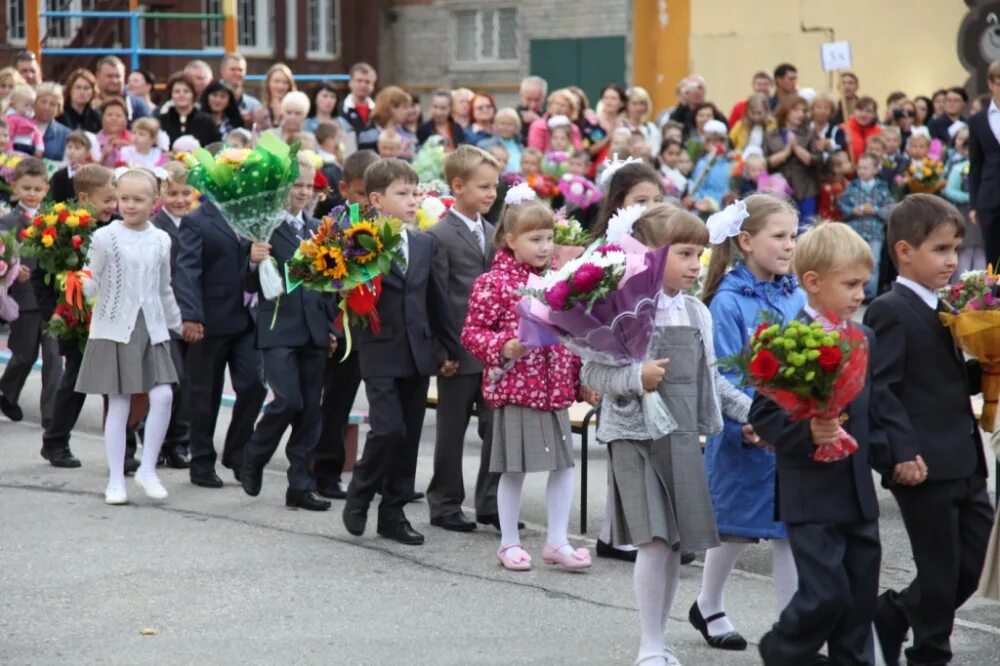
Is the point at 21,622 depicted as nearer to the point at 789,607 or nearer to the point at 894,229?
the point at 789,607

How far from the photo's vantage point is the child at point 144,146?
14.3 m

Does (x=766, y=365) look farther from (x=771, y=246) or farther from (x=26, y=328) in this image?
(x=26, y=328)

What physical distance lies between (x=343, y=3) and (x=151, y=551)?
26.7 meters

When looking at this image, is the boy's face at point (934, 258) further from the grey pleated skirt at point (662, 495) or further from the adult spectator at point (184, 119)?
the adult spectator at point (184, 119)

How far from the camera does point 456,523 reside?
8.41 metres

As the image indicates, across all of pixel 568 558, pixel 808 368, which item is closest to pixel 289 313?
pixel 568 558

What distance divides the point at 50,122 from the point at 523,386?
360 inches

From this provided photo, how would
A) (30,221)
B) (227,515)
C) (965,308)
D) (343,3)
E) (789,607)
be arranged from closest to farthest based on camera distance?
1. (789,607)
2. (965,308)
3. (227,515)
4. (30,221)
5. (343,3)

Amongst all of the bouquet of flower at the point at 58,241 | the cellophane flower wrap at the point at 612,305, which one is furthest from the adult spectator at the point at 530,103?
the cellophane flower wrap at the point at 612,305

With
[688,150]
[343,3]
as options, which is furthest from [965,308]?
[343,3]

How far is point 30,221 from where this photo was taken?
36.1 feet

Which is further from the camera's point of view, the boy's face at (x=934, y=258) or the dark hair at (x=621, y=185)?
the dark hair at (x=621, y=185)

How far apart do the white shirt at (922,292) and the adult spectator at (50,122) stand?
10.8 m

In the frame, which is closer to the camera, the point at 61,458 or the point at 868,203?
the point at 61,458
